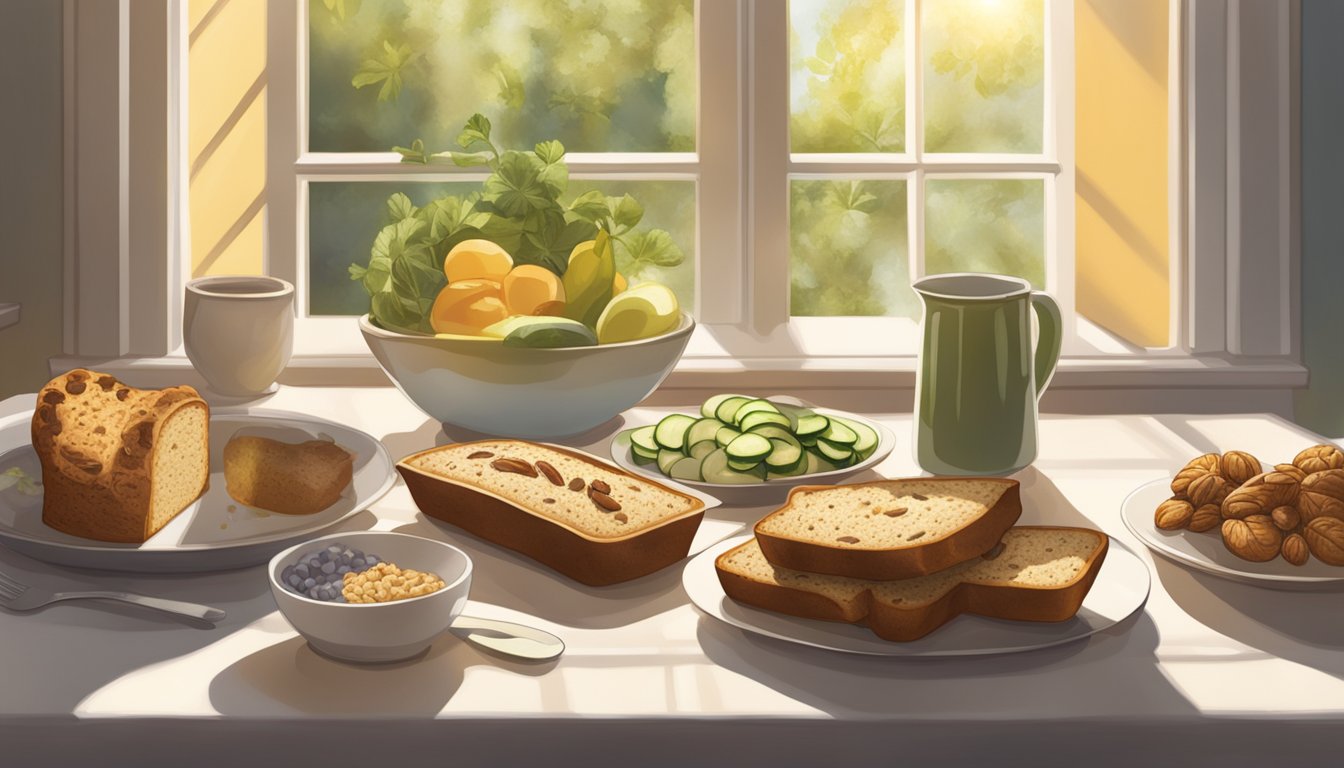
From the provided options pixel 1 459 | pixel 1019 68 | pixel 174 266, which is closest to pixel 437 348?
pixel 1 459

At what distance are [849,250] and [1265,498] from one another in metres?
1.37

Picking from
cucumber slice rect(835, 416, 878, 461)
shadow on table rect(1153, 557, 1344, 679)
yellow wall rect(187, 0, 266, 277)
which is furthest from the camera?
yellow wall rect(187, 0, 266, 277)

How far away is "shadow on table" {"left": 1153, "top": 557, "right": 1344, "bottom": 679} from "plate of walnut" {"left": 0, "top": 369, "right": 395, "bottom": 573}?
680 millimetres

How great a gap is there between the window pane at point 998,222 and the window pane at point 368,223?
0.46 m

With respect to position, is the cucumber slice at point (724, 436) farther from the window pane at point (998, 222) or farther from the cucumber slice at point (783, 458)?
the window pane at point (998, 222)

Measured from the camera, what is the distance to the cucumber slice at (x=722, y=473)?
1.23 meters

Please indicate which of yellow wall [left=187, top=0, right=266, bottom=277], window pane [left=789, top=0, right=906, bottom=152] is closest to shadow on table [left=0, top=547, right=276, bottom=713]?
yellow wall [left=187, top=0, right=266, bottom=277]

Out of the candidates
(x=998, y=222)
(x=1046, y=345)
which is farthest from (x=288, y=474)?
(x=998, y=222)

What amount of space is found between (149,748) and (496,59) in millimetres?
1618

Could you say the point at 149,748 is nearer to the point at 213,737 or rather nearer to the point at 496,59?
the point at 213,737

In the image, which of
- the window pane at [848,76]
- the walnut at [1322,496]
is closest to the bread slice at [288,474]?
the walnut at [1322,496]

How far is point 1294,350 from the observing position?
6.46 ft

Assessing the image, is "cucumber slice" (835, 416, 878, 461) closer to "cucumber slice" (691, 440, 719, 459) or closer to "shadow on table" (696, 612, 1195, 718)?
"cucumber slice" (691, 440, 719, 459)

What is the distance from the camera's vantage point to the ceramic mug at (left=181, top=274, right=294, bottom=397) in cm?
162
